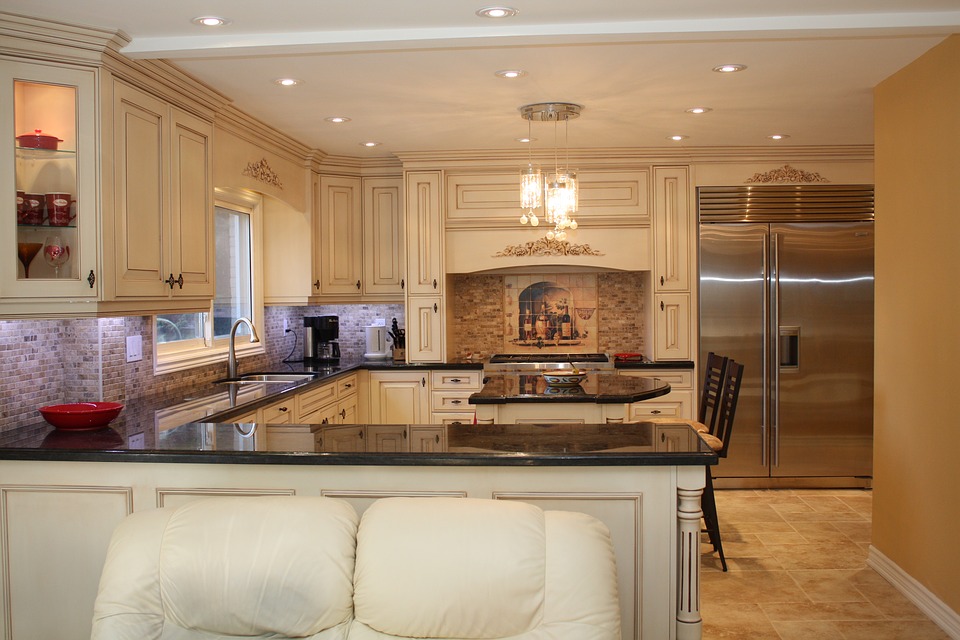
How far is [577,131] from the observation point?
16.9 feet

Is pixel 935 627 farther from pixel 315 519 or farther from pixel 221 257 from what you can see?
pixel 221 257

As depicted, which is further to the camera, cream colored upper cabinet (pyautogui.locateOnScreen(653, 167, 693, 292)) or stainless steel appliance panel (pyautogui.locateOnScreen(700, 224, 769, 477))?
cream colored upper cabinet (pyautogui.locateOnScreen(653, 167, 693, 292))

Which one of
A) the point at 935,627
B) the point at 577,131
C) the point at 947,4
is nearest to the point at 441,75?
the point at 577,131

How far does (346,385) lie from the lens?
5.64 m

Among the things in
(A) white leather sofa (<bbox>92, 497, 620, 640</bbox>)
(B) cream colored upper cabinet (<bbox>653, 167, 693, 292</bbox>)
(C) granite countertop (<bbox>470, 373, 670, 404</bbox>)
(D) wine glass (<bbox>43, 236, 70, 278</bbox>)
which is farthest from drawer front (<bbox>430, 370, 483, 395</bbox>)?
(A) white leather sofa (<bbox>92, 497, 620, 640</bbox>)

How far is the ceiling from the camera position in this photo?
304cm

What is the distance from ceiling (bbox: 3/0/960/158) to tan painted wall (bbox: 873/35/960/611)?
27 cm

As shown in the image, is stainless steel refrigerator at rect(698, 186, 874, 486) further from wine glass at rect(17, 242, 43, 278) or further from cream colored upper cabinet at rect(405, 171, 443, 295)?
wine glass at rect(17, 242, 43, 278)

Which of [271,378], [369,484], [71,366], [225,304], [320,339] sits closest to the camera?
[369,484]

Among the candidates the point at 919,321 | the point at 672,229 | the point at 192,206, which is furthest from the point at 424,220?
the point at 919,321

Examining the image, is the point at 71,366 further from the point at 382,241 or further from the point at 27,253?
the point at 382,241

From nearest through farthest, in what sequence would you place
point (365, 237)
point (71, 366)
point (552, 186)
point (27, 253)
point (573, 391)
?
point (27, 253), point (71, 366), point (573, 391), point (552, 186), point (365, 237)

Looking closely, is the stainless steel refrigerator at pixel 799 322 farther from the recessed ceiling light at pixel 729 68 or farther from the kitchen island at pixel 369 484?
the kitchen island at pixel 369 484

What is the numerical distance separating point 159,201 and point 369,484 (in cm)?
183
